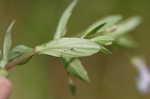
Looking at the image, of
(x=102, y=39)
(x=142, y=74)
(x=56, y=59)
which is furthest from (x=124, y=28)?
(x=56, y=59)

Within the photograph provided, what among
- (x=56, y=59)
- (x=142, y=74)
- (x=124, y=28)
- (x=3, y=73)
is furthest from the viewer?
(x=56, y=59)

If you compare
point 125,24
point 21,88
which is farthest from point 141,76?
point 21,88

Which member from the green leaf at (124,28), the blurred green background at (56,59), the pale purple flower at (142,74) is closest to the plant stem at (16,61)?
the green leaf at (124,28)

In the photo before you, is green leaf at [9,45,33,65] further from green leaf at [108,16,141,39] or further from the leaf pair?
green leaf at [108,16,141,39]

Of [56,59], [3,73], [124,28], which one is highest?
[56,59]

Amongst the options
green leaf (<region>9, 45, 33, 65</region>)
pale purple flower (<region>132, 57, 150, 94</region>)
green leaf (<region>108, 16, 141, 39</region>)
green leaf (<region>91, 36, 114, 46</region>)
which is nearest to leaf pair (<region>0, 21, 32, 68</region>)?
green leaf (<region>9, 45, 33, 65</region>)

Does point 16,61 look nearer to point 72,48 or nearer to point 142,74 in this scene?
point 72,48

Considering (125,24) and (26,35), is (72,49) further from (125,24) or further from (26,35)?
(26,35)

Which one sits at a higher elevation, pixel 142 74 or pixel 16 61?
pixel 142 74
